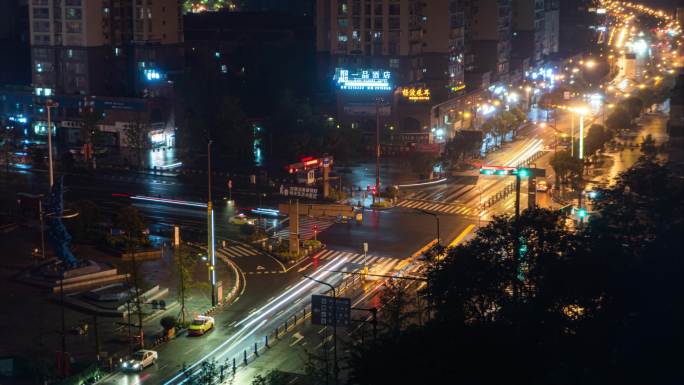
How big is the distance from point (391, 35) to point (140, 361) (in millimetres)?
76414

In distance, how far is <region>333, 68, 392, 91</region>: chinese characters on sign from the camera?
11938 centimetres

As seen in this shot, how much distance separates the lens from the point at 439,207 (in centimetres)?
8769

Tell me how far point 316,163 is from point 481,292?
51.2 m

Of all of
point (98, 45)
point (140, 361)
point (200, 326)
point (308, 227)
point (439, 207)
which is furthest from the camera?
point (98, 45)

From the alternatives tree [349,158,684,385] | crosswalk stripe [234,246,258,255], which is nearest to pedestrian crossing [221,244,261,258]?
crosswalk stripe [234,246,258,255]

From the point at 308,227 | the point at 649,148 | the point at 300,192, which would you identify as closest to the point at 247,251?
the point at 308,227

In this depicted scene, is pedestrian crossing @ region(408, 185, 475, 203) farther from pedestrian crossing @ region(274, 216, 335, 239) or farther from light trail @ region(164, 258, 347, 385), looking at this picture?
light trail @ region(164, 258, 347, 385)

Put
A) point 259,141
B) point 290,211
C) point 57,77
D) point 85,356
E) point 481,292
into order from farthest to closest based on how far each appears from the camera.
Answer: point 57,77 → point 259,141 → point 290,211 → point 85,356 → point 481,292

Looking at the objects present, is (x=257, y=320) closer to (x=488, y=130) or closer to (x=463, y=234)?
(x=463, y=234)

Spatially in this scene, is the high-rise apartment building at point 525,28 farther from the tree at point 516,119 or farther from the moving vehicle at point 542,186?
the moving vehicle at point 542,186

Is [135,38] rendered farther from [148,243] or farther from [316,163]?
[148,243]

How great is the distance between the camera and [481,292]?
45281 millimetres

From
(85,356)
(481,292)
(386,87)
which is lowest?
(85,356)

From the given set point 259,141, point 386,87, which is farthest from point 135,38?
point 386,87
